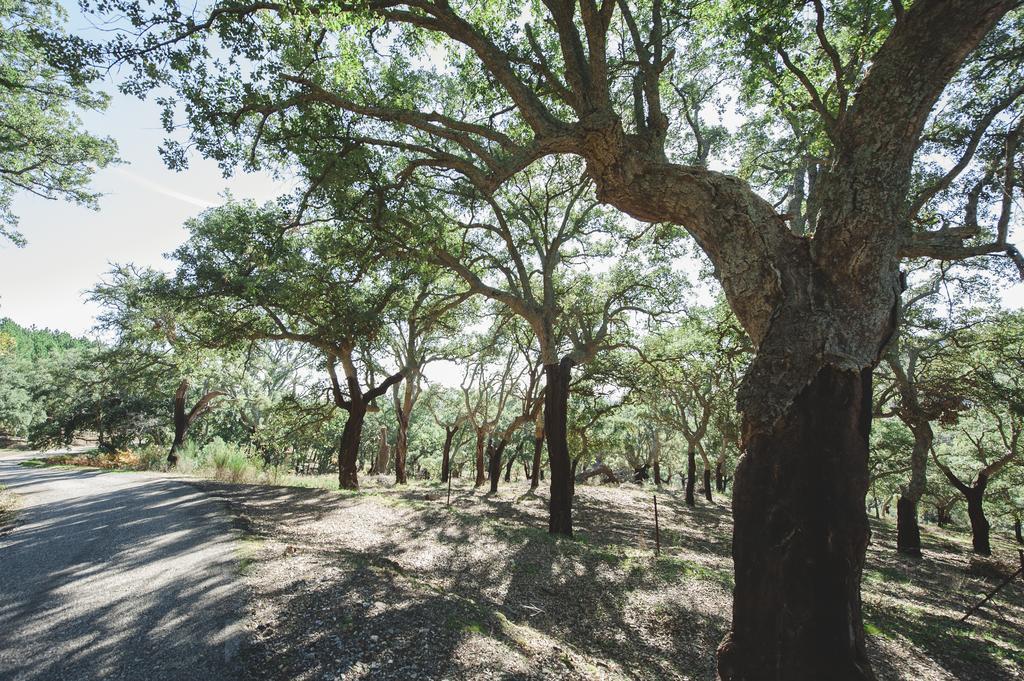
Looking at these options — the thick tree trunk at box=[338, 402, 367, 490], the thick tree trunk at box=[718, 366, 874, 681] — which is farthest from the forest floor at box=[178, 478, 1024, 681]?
the thick tree trunk at box=[338, 402, 367, 490]

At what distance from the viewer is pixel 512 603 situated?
18.9ft

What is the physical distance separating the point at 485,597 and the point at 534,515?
285 inches

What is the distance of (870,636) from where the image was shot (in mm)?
5156

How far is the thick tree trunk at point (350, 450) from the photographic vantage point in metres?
15.2

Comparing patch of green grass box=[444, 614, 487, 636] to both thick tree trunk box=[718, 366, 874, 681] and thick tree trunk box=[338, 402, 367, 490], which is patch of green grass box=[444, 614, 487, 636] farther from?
thick tree trunk box=[338, 402, 367, 490]

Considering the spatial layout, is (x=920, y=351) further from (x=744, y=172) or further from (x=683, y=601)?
(x=683, y=601)

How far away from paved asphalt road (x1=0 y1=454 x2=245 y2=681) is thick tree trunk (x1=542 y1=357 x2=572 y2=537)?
6061mm

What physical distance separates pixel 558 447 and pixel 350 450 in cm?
873

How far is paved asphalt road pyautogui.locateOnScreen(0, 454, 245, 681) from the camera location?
2.95 metres

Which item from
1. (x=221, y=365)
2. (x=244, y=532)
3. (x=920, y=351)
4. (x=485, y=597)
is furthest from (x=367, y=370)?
(x=920, y=351)

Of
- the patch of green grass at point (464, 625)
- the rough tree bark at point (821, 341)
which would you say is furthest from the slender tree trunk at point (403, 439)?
the rough tree bark at point (821, 341)

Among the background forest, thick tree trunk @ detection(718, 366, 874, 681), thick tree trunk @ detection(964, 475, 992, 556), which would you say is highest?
the background forest

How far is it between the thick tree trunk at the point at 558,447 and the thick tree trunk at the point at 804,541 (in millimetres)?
6449

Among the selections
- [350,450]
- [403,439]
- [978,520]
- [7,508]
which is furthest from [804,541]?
[403,439]
